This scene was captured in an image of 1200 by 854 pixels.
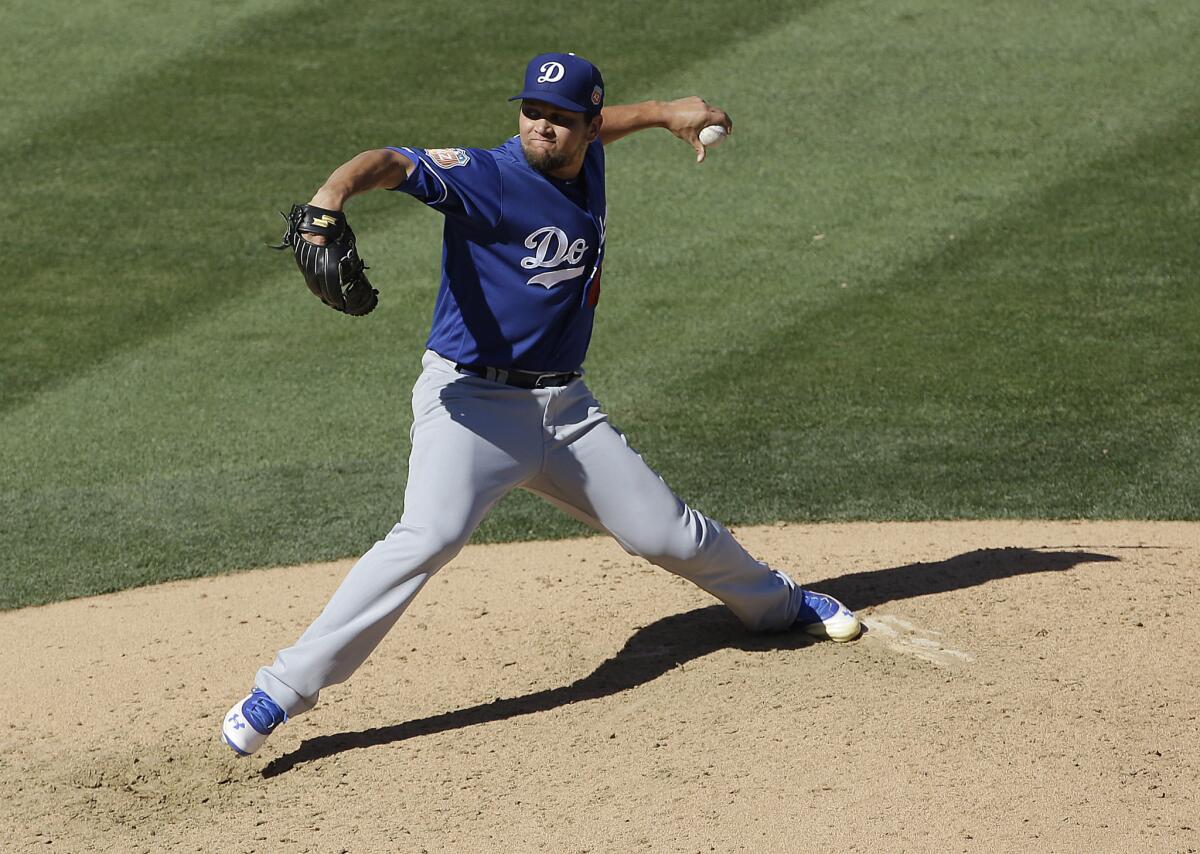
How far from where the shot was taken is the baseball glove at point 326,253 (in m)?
3.69

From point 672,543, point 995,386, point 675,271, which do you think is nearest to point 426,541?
point 672,543

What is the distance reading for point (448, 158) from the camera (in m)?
Result: 4.11

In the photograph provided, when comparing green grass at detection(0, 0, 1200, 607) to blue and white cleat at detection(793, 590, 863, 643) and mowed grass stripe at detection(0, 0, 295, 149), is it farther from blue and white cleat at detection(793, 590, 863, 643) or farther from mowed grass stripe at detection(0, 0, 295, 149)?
blue and white cleat at detection(793, 590, 863, 643)

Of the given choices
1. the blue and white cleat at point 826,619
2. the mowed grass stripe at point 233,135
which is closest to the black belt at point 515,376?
the blue and white cleat at point 826,619

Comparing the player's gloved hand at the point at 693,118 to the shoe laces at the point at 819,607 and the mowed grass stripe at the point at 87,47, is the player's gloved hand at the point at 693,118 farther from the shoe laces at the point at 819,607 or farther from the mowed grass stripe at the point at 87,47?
the mowed grass stripe at the point at 87,47

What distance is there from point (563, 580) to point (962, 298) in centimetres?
350

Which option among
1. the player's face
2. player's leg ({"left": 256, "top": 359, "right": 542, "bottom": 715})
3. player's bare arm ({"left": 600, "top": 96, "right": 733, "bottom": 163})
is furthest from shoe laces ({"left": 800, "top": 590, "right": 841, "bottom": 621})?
the player's face

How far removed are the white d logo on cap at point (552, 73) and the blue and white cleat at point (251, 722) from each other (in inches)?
73.7

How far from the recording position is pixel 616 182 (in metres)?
9.59

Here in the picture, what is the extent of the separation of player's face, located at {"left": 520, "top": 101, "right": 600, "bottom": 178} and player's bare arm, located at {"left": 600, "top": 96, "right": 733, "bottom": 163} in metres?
0.56

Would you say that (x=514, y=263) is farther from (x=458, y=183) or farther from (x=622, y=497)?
(x=622, y=497)

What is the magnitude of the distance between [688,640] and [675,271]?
13.0 ft

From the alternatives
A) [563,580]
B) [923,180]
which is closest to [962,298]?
[923,180]

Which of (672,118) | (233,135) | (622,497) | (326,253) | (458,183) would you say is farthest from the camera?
(233,135)
